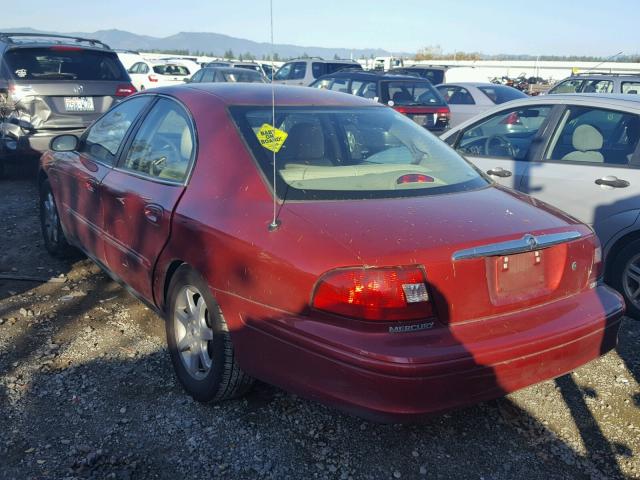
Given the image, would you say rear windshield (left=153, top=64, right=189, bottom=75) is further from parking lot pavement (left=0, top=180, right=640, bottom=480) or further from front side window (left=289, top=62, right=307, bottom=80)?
parking lot pavement (left=0, top=180, right=640, bottom=480)

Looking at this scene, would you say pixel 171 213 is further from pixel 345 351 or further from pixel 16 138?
pixel 16 138

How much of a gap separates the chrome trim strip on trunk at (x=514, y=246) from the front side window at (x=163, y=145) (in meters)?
1.54

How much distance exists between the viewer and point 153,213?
10.9ft

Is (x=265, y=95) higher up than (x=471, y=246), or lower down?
higher up

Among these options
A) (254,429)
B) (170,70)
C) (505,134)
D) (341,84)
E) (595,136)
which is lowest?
(254,429)

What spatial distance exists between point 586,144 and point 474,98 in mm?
9066

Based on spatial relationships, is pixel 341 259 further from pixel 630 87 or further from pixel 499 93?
pixel 499 93

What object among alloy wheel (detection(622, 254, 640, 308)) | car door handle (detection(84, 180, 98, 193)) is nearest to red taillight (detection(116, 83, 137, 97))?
car door handle (detection(84, 180, 98, 193))

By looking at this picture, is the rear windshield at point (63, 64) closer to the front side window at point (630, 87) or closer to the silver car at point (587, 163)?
the silver car at point (587, 163)

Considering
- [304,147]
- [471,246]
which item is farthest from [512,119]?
[471,246]

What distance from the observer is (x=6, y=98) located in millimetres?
7543

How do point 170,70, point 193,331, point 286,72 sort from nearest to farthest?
1. point 193,331
2. point 286,72
3. point 170,70

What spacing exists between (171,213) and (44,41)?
21.6 ft

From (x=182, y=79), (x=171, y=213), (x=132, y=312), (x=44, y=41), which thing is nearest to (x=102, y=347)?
(x=132, y=312)
